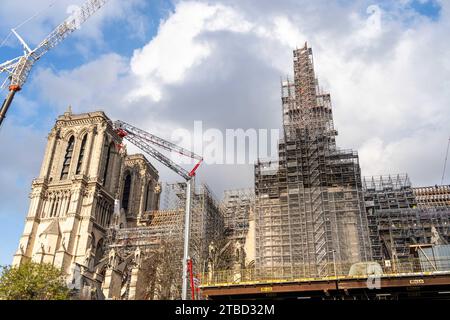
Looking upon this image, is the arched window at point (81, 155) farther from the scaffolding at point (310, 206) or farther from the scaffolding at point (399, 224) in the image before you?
the scaffolding at point (399, 224)

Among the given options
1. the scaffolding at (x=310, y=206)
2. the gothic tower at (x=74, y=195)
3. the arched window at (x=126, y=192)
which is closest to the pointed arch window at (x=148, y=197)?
the arched window at (x=126, y=192)

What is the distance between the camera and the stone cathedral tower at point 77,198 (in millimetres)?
65750

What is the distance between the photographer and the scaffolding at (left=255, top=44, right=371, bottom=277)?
4575cm

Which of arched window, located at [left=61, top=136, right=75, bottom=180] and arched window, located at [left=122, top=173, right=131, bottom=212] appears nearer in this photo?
arched window, located at [left=61, top=136, right=75, bottom=180]

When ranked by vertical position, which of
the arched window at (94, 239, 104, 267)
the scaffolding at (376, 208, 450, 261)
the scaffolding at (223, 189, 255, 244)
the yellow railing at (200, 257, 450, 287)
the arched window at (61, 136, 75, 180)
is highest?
the arched window at (61, 136, 75, 180)

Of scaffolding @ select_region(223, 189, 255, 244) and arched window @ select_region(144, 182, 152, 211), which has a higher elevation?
arched window @ select_region(144, 182, 152, 211)

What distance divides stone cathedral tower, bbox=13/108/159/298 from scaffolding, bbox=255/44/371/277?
26685 mm

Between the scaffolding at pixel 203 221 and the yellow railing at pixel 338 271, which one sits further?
the scaffolding at pixel 203 221

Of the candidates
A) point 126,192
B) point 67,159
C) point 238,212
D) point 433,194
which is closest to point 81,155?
point 67,159

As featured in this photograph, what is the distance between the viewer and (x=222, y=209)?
75.9 meters

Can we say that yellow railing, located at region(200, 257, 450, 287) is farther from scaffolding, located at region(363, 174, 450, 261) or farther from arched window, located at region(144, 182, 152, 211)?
arched window, located at region(144, 182, 152, 211)

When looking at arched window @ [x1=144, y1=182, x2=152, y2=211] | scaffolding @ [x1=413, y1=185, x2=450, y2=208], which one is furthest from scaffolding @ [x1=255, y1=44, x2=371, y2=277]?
arched window @ [x1=144, y1=182, x2=152, y2=211]
